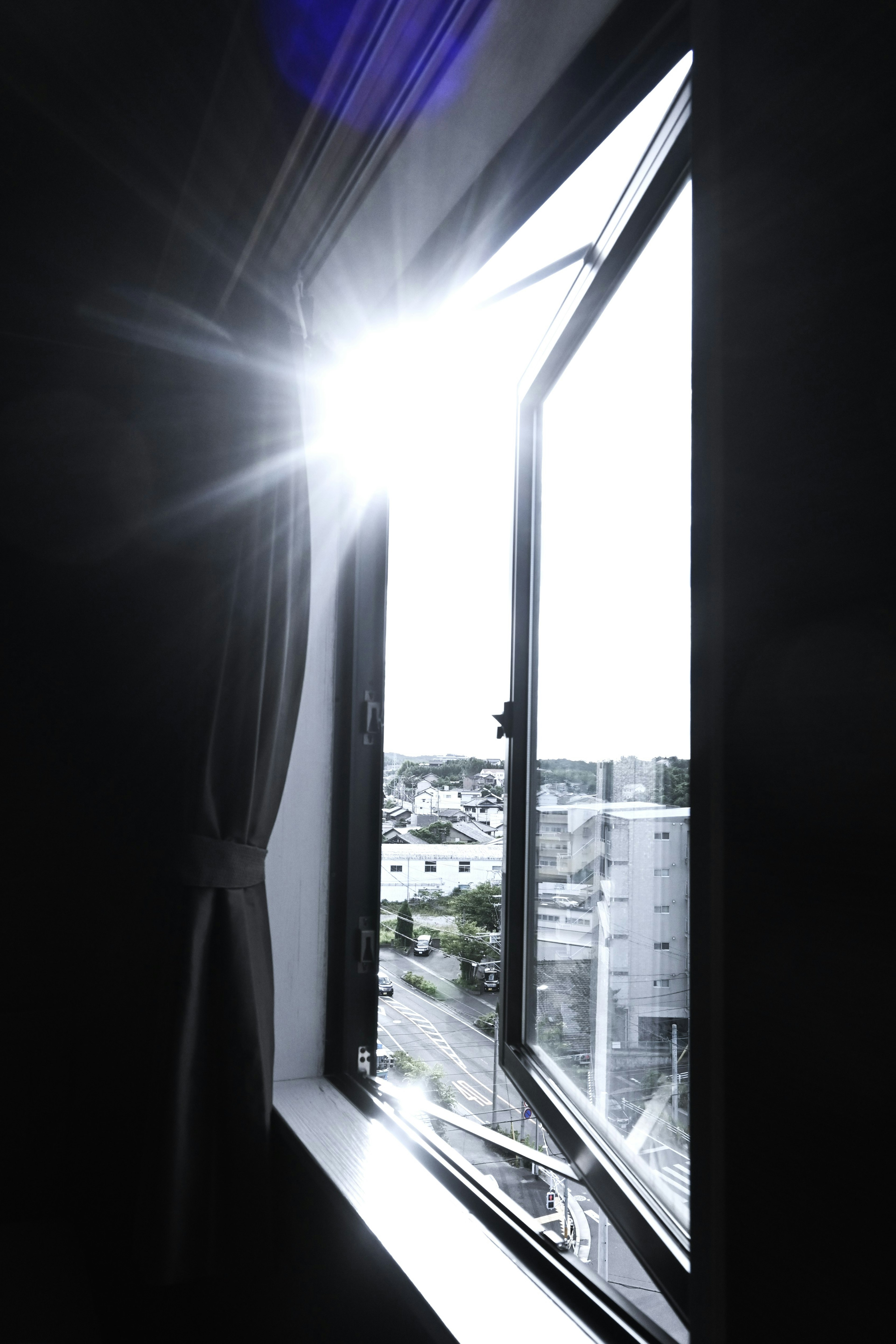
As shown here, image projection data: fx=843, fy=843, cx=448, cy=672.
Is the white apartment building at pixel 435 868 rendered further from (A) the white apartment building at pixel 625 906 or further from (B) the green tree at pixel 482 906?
(A) the white apartment building at pixel 625 906

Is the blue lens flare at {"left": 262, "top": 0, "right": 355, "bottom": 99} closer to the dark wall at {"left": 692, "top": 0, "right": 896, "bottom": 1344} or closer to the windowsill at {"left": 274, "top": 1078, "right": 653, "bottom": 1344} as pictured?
the dark wall at {"left": 692, "top": 0, "right": 896, "bottom": 1344}

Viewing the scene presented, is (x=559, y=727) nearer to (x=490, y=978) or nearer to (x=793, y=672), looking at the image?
(x=490, y=978)

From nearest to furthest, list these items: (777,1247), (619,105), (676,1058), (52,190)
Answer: (777,1247) < (676,1058) < (619,105) < (52,190)

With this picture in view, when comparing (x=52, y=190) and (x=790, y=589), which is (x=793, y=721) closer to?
(x=790, y=589)

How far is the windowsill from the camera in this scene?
2.69ft

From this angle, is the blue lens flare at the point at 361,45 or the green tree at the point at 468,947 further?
the green tree at the point at 468,947

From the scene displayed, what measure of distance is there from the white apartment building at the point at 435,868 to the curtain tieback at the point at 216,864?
29 centimetres

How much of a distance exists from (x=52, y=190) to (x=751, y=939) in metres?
2.26

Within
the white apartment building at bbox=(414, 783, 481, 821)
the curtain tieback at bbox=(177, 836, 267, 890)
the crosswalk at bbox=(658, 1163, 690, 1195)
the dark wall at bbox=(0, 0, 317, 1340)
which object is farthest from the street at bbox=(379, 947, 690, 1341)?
the dark wall at bbox=(0, 0, 317, 1340)

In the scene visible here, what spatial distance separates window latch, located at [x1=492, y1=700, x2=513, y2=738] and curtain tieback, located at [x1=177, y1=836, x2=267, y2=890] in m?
0.50

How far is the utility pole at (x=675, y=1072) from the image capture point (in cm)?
80

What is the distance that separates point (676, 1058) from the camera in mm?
810

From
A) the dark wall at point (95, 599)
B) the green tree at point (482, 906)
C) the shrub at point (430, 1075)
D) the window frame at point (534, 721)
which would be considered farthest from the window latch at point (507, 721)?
the dark wall at point (95, 599)

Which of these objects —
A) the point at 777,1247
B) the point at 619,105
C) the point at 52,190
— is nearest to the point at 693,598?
the point at 777,1247
